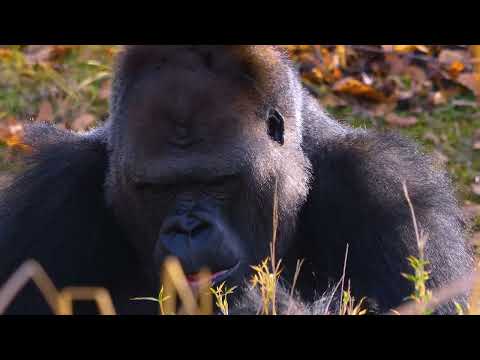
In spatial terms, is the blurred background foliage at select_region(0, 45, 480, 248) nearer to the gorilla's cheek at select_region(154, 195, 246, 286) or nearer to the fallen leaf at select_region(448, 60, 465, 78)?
the fallen leaf at select_region(448, 60, 465, 78)

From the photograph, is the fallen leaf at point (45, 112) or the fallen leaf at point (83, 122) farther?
the fallen leaf at point (45, 112)

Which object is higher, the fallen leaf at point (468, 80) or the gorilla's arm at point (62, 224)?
the gorilla's arm at point (62, 224)

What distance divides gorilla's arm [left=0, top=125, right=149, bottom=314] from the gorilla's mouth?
1.01 meters

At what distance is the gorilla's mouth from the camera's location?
405 centimetres

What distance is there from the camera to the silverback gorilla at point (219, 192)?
4.39 metres

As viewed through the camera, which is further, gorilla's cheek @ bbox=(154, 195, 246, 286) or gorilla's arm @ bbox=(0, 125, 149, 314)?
gorilla's arm @ bbox=(0, 125, 149, 314)

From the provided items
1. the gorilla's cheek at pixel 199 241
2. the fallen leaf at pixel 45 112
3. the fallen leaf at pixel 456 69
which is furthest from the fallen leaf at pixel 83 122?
the gorilla's cheek at pixel 199 241

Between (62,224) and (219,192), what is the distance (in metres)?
1.10

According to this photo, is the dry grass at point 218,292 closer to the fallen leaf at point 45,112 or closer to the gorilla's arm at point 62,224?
the gorilla's arm at point 62,224

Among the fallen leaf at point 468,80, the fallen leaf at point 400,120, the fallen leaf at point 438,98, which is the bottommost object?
the fallen leaf at point 400,120

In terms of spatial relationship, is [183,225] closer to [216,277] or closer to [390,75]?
[216,277]

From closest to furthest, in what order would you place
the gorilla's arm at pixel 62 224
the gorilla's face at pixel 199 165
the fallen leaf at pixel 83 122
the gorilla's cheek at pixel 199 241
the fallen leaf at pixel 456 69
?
1. the gorilla's cheek at pixel 199 241
2. the gorilla's face at pixel 199 165
3. the gorilla's arm at pixel 62 224
4. the fallen leaf at pixel 83 122
5. the fallen leaf at pixel 456 69

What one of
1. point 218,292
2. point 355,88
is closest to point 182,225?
point 218,292

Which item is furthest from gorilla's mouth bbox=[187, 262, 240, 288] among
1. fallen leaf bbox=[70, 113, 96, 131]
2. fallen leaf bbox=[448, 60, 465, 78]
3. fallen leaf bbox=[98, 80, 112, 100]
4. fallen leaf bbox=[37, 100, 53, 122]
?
fallen leaf bbox=[448, 60, 465, 78]
